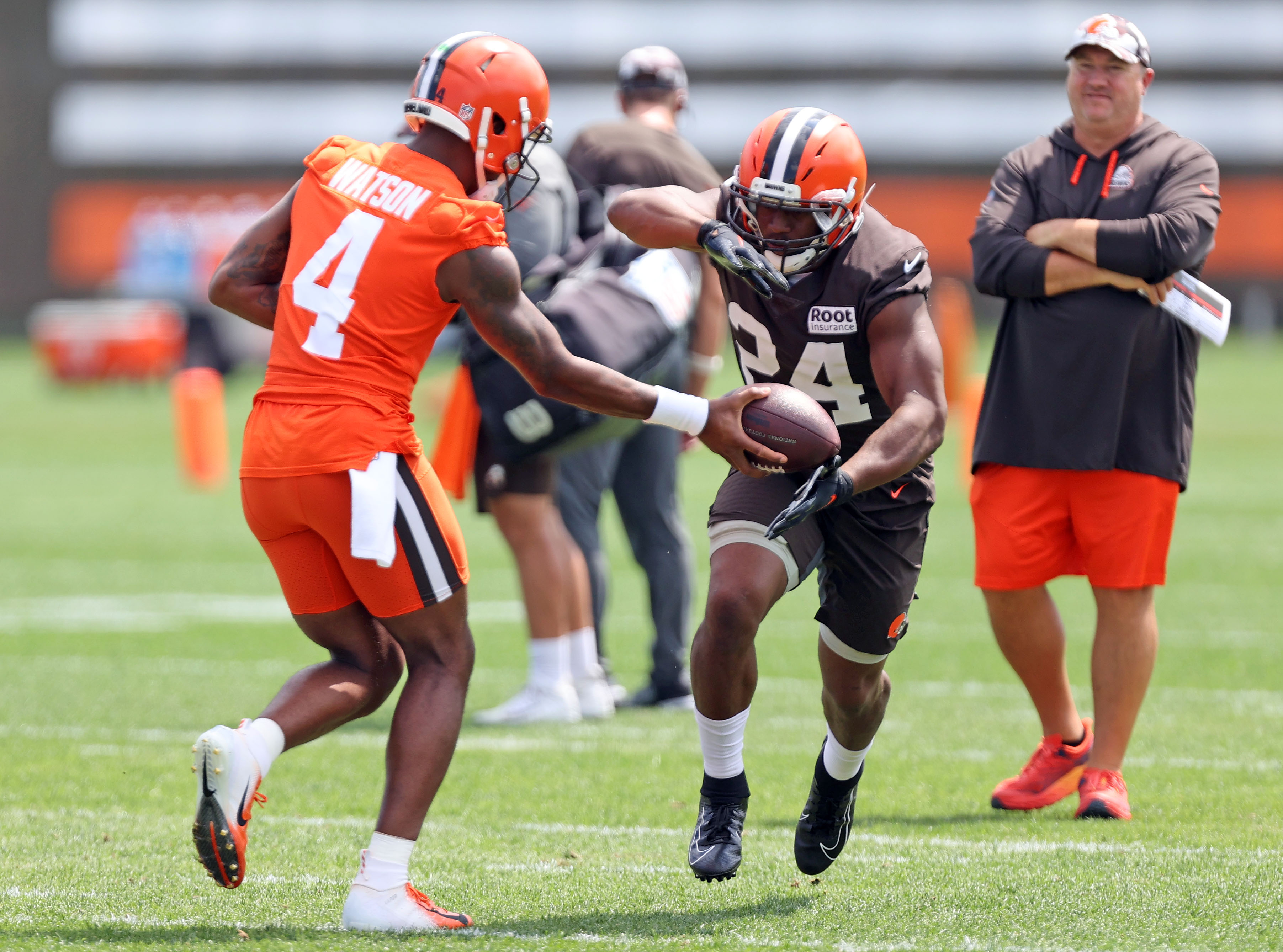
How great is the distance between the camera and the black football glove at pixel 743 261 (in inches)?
161

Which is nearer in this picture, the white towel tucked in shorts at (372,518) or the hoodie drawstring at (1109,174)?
the white towel tucked in shorts at (372,518)

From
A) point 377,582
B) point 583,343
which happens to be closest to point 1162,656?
point 583,343

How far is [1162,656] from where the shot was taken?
776cm

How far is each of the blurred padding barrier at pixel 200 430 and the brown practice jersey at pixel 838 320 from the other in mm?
11689

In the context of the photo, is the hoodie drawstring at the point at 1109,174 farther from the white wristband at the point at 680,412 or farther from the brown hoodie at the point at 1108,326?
the white wristband at the point at 680,412

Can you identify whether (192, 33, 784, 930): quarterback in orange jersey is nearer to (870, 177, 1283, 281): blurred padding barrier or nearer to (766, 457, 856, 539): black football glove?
(766, 457, 856, 539): black football glove

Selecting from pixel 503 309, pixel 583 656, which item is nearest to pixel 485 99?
pixel 503 309

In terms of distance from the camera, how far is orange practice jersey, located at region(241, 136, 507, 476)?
3742 millimetres

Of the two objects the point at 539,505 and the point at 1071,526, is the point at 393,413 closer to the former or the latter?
the point at 1071,526

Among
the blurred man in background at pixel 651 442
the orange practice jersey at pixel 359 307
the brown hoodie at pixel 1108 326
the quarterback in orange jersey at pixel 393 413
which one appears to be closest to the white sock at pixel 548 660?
the blurred man in background at pixel 651 442

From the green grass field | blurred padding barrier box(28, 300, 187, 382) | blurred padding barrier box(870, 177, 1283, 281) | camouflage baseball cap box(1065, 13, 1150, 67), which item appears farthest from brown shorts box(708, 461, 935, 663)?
blurred padding barrier box(870, 177, 1283, 281)

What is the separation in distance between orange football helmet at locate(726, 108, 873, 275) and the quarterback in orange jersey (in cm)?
46

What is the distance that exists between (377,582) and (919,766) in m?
2.66

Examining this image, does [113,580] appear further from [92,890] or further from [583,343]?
[92,890]
